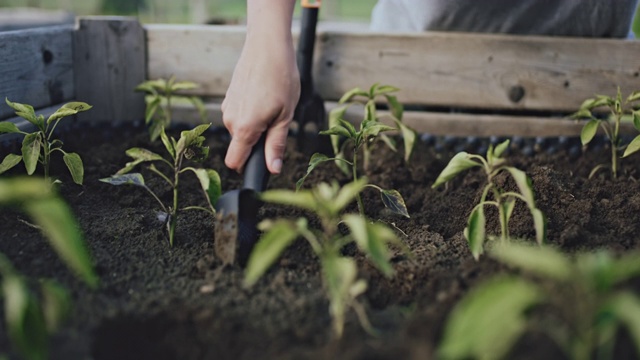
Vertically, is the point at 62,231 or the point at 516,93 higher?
the point at 62,231

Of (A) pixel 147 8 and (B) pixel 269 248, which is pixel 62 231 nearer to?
(B) pixel 269 248

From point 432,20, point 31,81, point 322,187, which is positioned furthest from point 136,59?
point 322,187

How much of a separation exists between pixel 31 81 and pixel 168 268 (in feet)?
4.24

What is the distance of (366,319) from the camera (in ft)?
4.05

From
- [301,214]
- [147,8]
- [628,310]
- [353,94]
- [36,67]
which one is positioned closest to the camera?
[628,310]

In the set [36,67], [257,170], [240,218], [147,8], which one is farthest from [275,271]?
[147,8]

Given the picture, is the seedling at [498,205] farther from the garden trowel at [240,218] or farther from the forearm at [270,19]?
the forearm at [270,19]

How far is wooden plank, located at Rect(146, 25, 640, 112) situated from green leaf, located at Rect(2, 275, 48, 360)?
1906mm

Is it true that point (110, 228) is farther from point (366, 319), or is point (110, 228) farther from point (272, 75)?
point (366, 319)

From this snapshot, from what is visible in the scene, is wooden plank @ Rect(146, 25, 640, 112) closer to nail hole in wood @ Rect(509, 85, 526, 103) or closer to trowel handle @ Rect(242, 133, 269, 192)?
nail hole in wood @ Rect(509, 85, 526, 103)

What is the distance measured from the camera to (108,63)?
2.81 meters

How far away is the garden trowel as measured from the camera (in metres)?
1.50

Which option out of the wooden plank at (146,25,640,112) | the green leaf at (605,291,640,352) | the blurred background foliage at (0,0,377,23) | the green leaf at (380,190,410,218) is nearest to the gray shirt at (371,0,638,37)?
the wooden plank at (146,25,640,112)

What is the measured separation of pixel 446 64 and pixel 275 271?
1.54 meters
